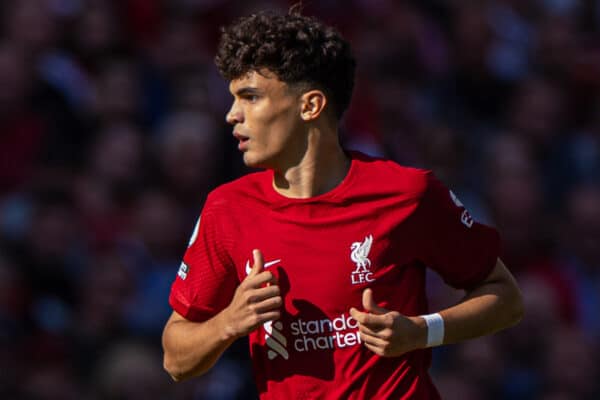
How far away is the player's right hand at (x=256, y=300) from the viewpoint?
3.93 meters

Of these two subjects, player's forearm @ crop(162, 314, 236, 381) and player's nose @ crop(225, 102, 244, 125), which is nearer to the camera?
player's forearm @ crop(162, 314, 236, 381)

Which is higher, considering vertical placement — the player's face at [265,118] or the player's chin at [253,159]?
the player's face at [265,118]

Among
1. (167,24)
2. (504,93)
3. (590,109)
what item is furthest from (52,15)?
(590,109)

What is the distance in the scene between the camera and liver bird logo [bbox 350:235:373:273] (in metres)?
4.15

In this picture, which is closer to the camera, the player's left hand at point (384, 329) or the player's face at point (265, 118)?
the player's left hand at point (384, 329)

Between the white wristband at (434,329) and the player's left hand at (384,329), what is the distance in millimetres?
82

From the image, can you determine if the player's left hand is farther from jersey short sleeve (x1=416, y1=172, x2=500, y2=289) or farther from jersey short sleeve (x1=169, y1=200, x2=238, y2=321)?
jersey short sleeve (x1=169, y1=200, x2=238, y2=321)

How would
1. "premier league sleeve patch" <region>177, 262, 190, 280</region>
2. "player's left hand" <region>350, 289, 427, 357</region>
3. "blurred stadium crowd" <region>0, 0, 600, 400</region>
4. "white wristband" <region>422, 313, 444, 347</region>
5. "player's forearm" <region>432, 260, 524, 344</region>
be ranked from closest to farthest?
"player's left hand" <region>350, 289, 427, 357</region> < "white wristband" <region>422, 313, 444, 347</region> < "player's forearm" <region>432, 260, 524, 344</region> < "premier league sleeve patch" <region>177, 262, 190, 280</region> < "blurred stadium crowd" <region>0, 0, 600, 400</region>

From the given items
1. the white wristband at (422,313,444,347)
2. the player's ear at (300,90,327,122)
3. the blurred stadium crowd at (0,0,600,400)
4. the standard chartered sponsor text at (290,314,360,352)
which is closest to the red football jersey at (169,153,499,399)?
the standard chartered sponsor text at (290,314,360,352)

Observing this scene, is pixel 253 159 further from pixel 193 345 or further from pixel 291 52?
pixel 193 345

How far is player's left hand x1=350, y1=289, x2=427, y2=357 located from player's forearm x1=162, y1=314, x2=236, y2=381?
43cm

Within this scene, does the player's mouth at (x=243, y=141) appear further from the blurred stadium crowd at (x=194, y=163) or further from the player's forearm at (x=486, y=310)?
the blurred stadium crowd at (x=194, y=163)

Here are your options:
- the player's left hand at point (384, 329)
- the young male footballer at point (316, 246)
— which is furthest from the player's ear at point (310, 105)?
the player's left hand at point (384, 329)

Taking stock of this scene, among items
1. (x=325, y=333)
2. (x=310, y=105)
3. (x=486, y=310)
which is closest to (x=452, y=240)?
(x=486, y=310)
